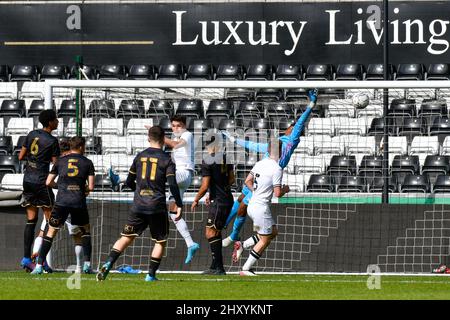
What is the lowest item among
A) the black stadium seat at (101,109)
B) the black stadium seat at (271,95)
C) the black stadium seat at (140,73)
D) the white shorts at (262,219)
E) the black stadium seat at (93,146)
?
the white shorts at (262,219)

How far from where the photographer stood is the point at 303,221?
2025cm

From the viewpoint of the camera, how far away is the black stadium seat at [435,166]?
23.4 meters

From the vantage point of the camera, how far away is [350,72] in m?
28.4

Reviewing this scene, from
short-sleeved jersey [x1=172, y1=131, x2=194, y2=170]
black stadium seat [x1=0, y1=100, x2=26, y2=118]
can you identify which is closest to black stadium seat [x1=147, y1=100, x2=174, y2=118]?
black stadium seat [x1=0, y1=100, x2=26, y2=118]

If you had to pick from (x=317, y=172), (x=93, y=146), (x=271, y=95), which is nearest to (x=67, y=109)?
(x=93, y=146)

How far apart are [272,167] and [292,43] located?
1303 cm

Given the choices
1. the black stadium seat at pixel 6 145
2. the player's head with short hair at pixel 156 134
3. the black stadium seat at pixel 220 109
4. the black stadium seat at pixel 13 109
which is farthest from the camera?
the black stadium seat at pixel 13 109

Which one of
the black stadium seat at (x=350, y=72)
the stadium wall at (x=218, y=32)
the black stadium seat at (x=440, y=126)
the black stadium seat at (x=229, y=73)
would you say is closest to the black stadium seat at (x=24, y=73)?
the stadium wall at (x=218, y=32)

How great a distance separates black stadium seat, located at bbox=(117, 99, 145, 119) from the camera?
21.7m

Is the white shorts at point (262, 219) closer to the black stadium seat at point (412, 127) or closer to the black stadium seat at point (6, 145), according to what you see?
the black stadium seat at point (412, 127)

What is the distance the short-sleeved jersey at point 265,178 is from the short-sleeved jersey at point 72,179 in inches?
89.5

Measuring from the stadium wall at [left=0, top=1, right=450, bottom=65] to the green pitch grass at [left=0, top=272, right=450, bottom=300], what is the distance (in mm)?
12407
